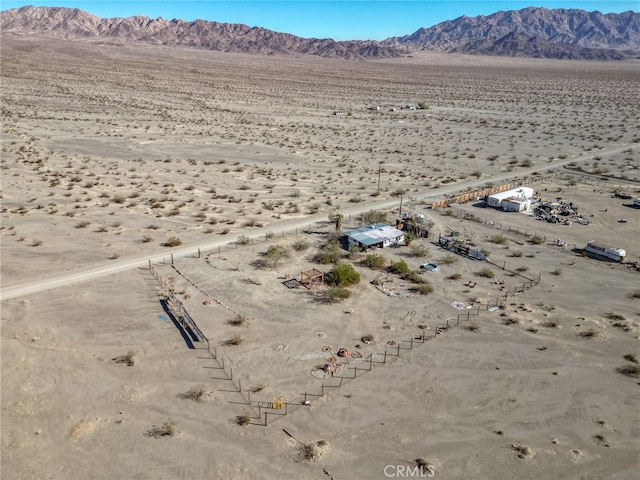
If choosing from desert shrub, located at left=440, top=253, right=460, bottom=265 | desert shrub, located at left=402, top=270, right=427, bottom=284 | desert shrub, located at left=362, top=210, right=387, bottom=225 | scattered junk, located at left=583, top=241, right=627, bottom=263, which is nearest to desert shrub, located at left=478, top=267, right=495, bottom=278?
desert shrub, located at left=440, top=253, right=460, bottom=265

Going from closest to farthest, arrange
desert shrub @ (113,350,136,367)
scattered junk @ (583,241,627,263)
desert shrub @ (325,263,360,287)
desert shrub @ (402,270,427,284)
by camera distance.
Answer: desert shrub @ (113,350,136,367), desert shrub @ (325,263,360,287), desert shrub @ (402,270,427,284), scattered junk @ (583,241,627,263)

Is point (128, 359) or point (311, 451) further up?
point (128, 359)

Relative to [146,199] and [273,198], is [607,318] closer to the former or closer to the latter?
[273,198]

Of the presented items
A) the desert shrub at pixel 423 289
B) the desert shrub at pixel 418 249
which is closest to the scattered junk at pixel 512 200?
the desert shrub at pixel 418 249

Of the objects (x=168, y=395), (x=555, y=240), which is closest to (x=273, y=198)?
(x=555, y=240)

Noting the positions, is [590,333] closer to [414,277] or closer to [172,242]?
[414,277]

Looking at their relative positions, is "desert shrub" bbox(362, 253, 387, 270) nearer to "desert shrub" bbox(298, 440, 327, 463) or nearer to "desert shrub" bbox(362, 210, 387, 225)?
"desert shrub" bbox(362, 210, 387, 225)

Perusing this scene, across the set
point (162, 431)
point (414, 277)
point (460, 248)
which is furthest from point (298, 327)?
point (460, 248)

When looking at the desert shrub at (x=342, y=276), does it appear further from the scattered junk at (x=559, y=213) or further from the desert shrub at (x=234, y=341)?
the scattered junk at (x=559, y=213)
